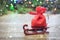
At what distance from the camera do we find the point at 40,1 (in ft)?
7.61

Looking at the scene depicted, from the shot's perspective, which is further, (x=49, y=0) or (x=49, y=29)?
(x=49, y=0)

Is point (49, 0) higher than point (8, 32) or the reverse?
higher

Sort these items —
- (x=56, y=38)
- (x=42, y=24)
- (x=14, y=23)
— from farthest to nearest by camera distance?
(x=14, y=23) → (x=42, y=24) → (x=56, y=38)

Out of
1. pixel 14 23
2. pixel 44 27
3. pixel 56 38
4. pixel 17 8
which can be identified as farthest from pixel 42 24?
pixel 17 8

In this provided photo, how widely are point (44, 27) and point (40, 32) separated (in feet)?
0.14

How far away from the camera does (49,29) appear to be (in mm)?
1157

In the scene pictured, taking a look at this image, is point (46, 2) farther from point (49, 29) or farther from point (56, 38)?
point (56, 38)

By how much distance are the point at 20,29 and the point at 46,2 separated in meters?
1.18

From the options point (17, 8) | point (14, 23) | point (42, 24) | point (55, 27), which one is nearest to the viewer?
point (42, 24)

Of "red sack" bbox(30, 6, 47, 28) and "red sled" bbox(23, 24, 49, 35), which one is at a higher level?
"red sack" bbox(30, 6, 47, 28)

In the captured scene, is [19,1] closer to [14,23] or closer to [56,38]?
[14,23]

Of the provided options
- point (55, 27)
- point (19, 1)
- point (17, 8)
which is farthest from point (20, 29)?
point (19, 1)

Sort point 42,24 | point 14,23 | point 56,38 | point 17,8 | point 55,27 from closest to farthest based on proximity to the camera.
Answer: point 56,38
point 42,24
point 55,27
point 14,23
point 17,8

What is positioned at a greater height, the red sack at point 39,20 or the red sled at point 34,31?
the red sack at point 39,20
